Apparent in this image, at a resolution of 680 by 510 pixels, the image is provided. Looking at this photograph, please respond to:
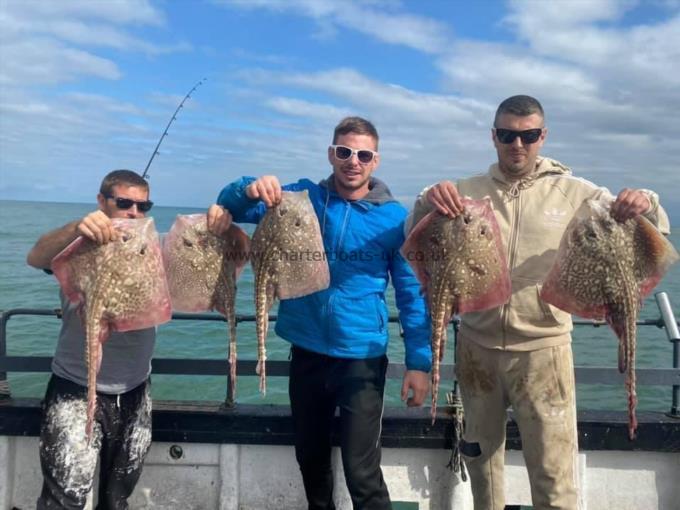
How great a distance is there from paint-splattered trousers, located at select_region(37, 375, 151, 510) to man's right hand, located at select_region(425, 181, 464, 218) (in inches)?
90.3

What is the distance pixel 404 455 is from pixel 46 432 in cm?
251

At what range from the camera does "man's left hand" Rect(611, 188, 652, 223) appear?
288cm

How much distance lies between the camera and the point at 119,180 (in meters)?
3.26

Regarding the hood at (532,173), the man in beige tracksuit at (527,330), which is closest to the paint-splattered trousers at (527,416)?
the man in beige tracksuit at (527,330)

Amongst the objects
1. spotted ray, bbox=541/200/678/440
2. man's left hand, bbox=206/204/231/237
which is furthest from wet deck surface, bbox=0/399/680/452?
man's left hand, bbox=206/204/231/237

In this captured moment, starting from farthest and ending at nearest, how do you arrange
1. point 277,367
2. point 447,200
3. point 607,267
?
point 277,367
point 447,200
point 607,267

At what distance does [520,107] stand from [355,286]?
154cm

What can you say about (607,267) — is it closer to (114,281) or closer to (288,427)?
(288,427)

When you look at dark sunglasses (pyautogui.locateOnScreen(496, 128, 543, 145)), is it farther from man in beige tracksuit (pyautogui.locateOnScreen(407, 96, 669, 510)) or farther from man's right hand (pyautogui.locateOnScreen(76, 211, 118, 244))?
man's right hand (pyautogui.locateOnScreen(76, 211, 118, 244))

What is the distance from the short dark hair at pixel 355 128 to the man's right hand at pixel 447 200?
1.95 feet

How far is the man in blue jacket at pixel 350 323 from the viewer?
10.6 ft

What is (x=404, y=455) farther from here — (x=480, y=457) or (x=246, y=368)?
(x=246, y=368)

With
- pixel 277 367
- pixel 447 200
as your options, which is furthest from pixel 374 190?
pixel 277 367

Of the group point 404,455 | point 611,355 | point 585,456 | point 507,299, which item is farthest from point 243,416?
point 611,355
